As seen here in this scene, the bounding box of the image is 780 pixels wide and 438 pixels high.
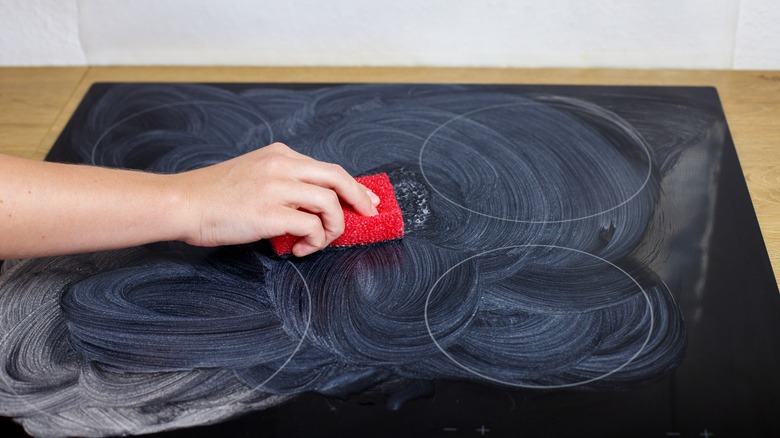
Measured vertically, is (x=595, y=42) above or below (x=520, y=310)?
above

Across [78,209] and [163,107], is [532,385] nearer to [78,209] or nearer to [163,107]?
[78,209]

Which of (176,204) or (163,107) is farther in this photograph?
(163,107)

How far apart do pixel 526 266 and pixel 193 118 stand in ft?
1.79

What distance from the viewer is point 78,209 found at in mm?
867

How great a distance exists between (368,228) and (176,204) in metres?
0.22

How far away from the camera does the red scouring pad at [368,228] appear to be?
95cm

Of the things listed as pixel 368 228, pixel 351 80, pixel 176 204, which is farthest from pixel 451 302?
pixel 351 80

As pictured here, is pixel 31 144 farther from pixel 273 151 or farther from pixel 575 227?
pixel 575 227

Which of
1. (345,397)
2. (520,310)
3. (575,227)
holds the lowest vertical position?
(345,397)

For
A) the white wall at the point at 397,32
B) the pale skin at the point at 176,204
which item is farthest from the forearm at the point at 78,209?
the white wall at the point at 397,32

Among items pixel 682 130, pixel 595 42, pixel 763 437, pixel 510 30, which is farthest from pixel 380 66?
pixel 763 437

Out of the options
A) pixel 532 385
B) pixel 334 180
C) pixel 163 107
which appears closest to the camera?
pixel 532 385

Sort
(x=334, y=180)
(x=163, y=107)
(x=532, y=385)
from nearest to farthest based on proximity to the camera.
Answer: (x=532, y=385)
(x=334, y=180)
(x=163, y=107)

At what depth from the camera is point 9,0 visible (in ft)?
4.27
